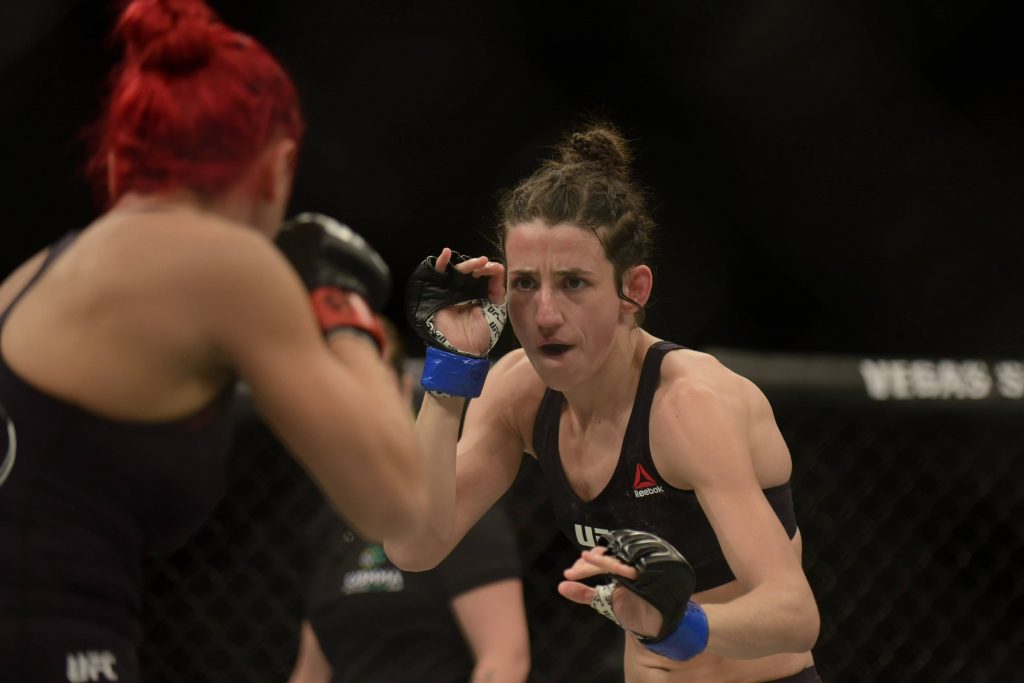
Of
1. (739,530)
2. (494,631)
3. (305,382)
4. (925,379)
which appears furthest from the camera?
(925,379)

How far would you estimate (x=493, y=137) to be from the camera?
10.7 ft

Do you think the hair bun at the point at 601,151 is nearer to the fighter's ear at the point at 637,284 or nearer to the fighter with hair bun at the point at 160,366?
the fighter's ear at the point at 637,284

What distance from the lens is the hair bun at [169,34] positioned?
960 mm


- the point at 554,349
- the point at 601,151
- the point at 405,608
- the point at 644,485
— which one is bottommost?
the point at 405,608

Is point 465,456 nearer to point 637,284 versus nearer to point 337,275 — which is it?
point 637,284

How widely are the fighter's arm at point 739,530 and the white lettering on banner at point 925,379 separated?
101 cm

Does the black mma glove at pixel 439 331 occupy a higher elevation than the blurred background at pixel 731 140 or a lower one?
higher

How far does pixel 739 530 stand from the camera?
1454mm

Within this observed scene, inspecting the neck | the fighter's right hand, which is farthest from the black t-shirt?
the fighter's right hand

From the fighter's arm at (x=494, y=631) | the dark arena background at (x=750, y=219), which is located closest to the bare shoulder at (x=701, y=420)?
the fighter's arm at (x=494, y=631)

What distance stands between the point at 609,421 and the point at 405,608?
1.94 feet

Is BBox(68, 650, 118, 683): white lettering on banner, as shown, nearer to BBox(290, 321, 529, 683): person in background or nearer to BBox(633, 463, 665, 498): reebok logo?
BBox(633, 463, 665, 498): reebok logo

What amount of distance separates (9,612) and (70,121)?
2040mm

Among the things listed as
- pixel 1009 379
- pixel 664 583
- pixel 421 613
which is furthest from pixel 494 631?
pixel 1009 379
